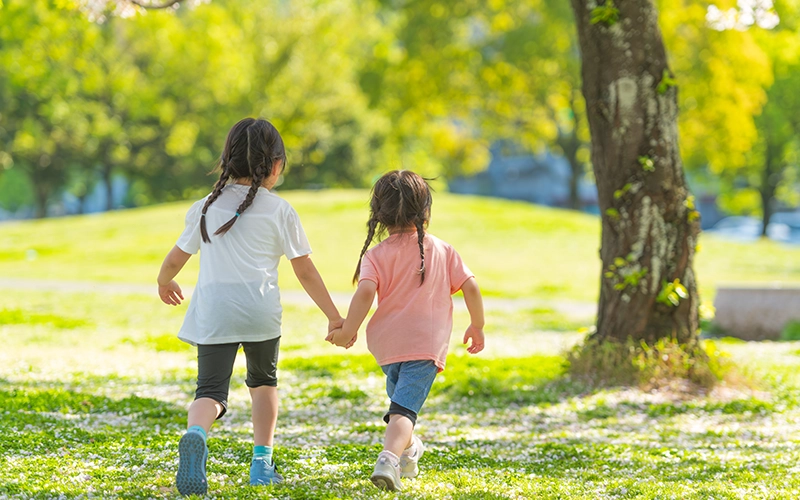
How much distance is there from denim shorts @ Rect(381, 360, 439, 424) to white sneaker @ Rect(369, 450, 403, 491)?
25 cm

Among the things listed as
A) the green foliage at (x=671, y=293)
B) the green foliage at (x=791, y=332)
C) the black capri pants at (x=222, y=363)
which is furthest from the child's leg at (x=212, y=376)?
A: the green foliage at (x=791, y=332)

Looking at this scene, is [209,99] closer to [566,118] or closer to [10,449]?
[566,118]

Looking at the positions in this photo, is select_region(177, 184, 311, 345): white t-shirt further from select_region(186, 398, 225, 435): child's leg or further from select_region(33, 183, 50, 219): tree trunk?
select_region(33, 183, 50, 219): tree trunk

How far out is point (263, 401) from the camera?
4.07 m

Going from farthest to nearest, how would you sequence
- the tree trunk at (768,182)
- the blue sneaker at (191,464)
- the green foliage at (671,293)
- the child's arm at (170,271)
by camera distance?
the tree trunk at (768,182) < the green foliage at (671,293) < the child's arm at (170,271) < the blue sneaker at (191,464)

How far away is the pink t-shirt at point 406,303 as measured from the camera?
4.17m

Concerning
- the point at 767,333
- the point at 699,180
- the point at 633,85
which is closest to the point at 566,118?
the point at 699,180

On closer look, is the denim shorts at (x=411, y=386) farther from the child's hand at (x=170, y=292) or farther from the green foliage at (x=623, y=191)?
the green foliage at (x=623, y=191)

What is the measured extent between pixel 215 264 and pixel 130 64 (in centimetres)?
4038

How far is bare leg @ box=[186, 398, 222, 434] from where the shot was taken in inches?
150

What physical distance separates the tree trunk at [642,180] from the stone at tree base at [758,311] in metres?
6.43

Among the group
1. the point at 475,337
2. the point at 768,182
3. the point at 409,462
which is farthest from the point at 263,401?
the point at 768,182

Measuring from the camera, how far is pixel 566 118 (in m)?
36.2

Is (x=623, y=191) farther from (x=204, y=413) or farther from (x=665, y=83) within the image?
(x=204, y=413)
